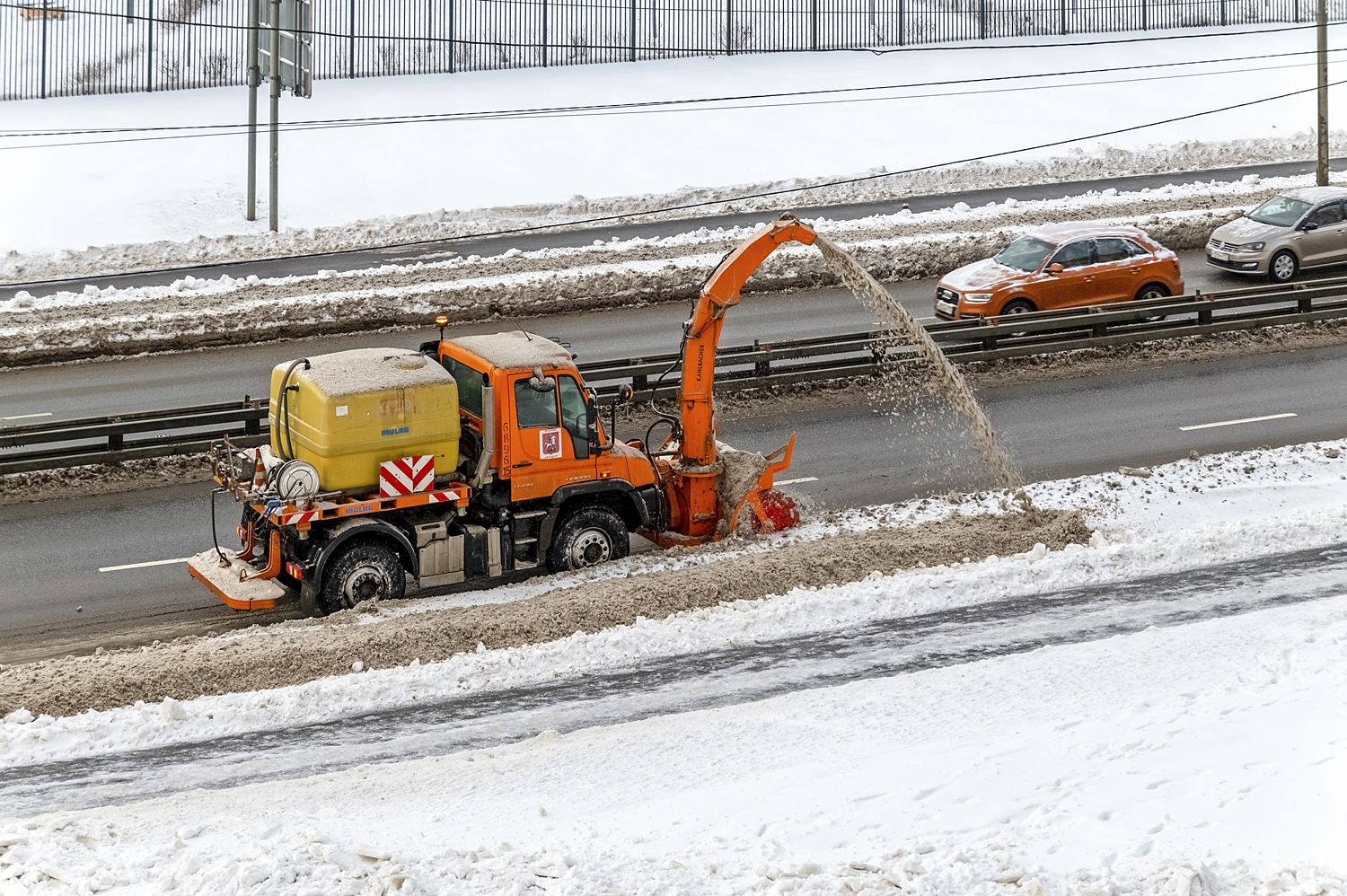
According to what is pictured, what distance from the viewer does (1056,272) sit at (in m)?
24.5

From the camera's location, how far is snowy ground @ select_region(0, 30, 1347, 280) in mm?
33625

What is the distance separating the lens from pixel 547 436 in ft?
48.9

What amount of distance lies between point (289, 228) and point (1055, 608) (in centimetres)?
2347

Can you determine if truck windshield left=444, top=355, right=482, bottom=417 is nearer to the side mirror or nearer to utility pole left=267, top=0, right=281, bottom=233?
the side mirror

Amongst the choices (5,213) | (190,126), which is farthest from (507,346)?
(190,126)

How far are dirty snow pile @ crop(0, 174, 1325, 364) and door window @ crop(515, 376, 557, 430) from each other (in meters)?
11.6

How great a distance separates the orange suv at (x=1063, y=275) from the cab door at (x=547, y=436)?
10927 mm

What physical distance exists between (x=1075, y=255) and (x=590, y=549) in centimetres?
1280

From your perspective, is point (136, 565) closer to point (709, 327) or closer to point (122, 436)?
point (122, 436)

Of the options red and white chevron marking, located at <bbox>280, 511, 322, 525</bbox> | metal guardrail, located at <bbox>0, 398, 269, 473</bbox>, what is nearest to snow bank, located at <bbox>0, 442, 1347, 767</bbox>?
red and white chevron marking, located at <bbox>280, 511, 322, 525</bbox>

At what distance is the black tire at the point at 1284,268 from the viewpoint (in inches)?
1083

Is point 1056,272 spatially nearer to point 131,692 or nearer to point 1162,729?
point 1162,729

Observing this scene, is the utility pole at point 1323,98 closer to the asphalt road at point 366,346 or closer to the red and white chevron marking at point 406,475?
the asphalt road at point 366,346

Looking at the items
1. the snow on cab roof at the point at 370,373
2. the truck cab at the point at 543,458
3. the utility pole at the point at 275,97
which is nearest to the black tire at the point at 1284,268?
the utility pole at the point at 275,97
